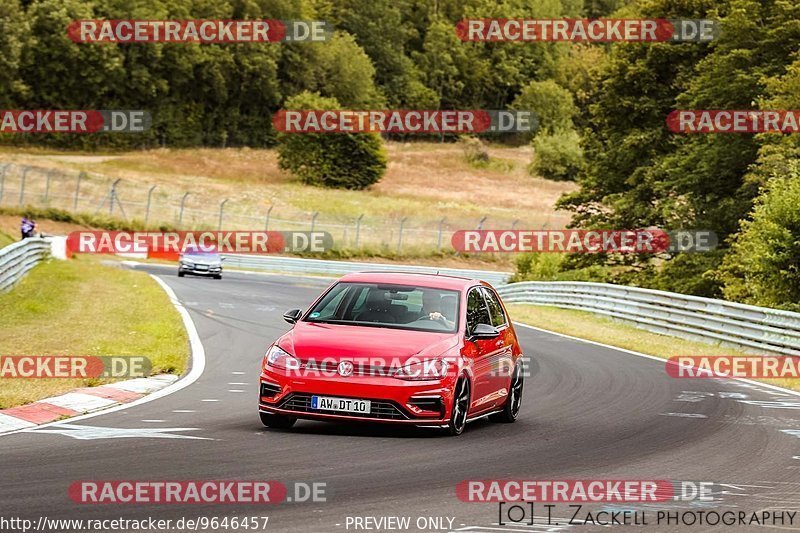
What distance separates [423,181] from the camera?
99.1 metres

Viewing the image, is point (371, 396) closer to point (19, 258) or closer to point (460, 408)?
point (460, 408)

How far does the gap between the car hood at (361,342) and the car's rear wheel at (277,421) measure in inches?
23.0

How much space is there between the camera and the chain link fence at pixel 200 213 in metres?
62.5

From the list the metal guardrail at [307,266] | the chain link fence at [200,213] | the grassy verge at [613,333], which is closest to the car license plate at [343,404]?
the grassy verge at [613,333]

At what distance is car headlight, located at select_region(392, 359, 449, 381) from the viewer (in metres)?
10.3

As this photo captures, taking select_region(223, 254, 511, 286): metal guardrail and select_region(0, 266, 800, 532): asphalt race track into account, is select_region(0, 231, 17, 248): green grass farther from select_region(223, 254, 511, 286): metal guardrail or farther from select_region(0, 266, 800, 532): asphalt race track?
select_region(0, 266, 800, 532): asphalt race track

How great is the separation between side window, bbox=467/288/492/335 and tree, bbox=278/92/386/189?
76675 millimetres

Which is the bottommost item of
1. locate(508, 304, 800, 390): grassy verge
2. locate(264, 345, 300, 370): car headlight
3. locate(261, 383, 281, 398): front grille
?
locate(508, 304, 800, 390): grassy verge

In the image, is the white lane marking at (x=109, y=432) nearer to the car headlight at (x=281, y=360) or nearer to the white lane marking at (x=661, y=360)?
the car headlight at (x=281, y=360)

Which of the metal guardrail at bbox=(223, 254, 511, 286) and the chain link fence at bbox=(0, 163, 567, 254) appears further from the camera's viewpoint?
the chain link fence at bbox=(0, 163, 567, 254)

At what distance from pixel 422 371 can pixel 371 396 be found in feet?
1.70

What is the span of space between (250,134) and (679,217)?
81.9 m

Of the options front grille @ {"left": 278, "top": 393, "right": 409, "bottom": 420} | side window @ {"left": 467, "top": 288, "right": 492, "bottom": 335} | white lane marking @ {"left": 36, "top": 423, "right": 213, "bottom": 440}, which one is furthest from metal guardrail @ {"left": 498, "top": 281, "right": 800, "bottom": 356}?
white lane marking @ {"left": 36, "top": 423, "right": 213, "bottom": 440}

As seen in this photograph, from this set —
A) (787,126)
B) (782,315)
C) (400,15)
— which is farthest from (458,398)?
(400,15)
